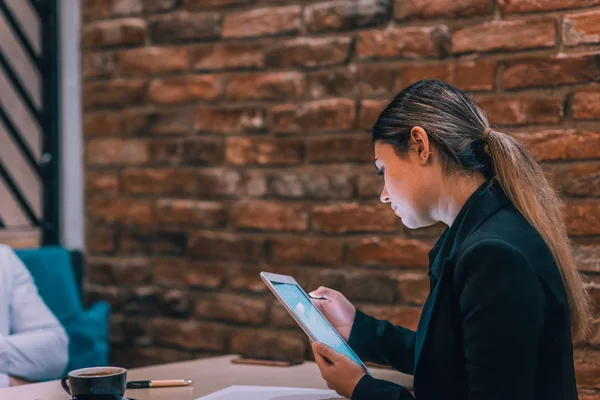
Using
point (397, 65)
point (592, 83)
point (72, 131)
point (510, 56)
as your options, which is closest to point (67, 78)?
point (72, 131)

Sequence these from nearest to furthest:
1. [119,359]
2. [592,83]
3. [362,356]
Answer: [362,356], [592,83], [119,359]

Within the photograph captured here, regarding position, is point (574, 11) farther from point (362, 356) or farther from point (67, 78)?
point (67, 78)

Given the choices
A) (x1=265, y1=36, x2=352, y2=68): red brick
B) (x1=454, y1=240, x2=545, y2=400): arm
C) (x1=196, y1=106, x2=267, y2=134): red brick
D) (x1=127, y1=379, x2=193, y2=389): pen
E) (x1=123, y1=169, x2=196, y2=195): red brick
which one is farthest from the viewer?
(x1=123, y1=169, x2=196, y2=195): red brick

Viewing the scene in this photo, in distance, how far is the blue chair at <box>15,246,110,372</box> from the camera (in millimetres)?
2268

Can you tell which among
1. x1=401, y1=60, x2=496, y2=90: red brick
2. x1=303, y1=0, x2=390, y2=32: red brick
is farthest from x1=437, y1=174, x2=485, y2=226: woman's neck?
x1=303, y1=0, x2=390, y2=32: red brick

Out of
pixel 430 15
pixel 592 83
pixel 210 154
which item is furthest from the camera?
pixel 210 154

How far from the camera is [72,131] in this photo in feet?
9.37

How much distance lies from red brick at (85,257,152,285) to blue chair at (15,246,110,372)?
30 cm

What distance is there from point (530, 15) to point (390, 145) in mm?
838

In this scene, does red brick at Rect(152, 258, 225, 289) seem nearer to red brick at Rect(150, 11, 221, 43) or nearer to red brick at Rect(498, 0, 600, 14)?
red brick at Rect(150, 11, 221, 43)

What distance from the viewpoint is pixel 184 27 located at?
2570 millimetres

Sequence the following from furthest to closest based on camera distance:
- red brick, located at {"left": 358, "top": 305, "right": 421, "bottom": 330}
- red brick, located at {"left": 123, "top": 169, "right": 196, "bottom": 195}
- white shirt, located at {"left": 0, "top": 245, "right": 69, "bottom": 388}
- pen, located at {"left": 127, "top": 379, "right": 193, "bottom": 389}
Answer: red brick, located at {"left": 123, "top": 169, "right": 196, "bottom": 195}
red brick, located at {"left": 358, "top": 305, "right": 421, "bottom": 330}
white shirt, located at {"left": 0, "top": 245, "right": 69, "bottom": 388}
pen, located at {"left": 127, "top": 379, "right": 193, "bottom": 389}

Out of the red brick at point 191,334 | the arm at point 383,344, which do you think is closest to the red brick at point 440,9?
the arm at point 383,344

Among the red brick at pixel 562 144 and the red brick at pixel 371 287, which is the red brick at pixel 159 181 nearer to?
the red brick at pixel 371 287
